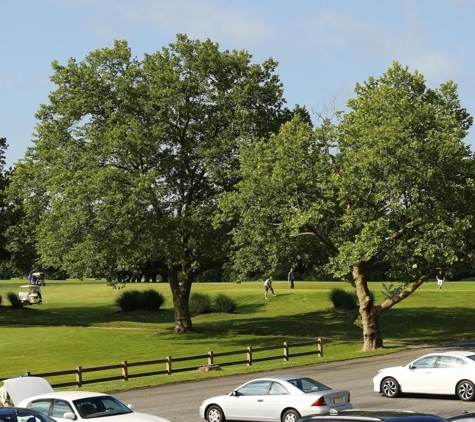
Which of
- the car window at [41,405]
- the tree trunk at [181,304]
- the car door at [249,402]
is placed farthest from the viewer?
the tree trunk at [181,304]

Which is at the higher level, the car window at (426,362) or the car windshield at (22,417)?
the car windshield at (22,417)

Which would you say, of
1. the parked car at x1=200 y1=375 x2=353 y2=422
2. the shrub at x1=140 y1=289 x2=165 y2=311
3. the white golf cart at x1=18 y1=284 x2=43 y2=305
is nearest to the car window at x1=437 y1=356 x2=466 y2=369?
the parked car at x1=200 y1=375 x2=353 y2=422

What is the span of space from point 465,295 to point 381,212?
2728cm

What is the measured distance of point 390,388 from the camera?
88.0 ft

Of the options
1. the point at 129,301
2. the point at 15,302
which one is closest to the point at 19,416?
the point at 129,301

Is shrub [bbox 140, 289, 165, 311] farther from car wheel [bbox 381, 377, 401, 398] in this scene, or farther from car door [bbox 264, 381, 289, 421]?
car door [bbox 264, 381, 289, 421]

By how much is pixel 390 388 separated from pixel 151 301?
4774 cm

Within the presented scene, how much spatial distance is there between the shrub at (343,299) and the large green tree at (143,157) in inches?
515

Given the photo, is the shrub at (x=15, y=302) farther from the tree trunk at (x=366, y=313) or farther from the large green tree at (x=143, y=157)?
the tree trunk at (x=366, y=313)

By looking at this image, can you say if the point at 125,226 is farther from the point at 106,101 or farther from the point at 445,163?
the point at 445,163

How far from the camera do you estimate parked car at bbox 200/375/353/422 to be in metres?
21.2

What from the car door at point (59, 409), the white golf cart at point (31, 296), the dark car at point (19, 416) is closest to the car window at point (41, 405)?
the car door at point (59, 409)

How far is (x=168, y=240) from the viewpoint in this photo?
2002 inches

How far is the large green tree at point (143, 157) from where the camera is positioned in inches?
1969
